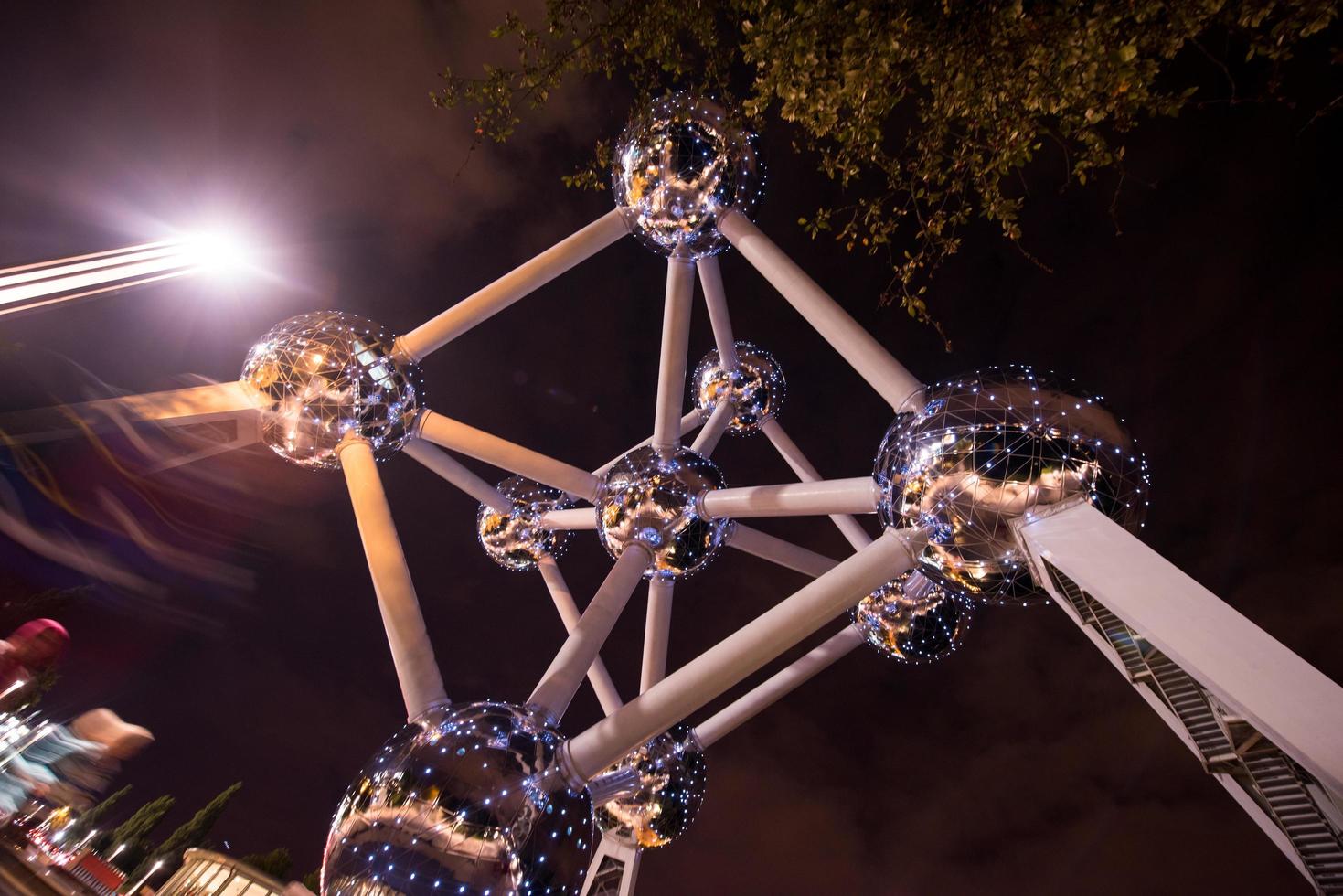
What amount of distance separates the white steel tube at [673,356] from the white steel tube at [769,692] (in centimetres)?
184

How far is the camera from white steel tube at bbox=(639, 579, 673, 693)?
4183mm

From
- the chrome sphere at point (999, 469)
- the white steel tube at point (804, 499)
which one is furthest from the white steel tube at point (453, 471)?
the chrome sphere at point (999, 469)

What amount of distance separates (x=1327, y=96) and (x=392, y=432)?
221 inches

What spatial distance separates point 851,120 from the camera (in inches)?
121

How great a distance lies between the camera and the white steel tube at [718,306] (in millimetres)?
4586

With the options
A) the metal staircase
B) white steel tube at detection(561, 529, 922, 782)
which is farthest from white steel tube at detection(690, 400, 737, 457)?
the metal staircase

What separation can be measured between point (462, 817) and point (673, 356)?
265cm

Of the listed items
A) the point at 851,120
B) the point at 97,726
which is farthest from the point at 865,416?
the point at 97,726

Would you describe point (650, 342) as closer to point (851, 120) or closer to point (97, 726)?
point (851, 120)

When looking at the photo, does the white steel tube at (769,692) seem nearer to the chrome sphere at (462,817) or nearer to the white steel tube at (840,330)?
the chrome sphere at (462,817)

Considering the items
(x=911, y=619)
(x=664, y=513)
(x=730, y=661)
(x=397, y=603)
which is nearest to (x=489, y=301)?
(x=664, y=513)

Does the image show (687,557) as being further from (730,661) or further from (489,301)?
(489,301)

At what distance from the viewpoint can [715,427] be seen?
5355mm

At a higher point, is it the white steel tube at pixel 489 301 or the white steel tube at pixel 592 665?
the white steel tube at pixel 489 301
